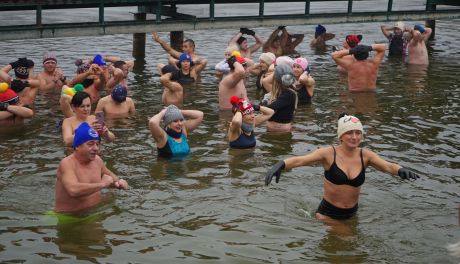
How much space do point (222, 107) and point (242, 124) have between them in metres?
3.07

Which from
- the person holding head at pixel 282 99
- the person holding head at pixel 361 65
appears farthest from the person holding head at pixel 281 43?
the person holding head at pixel 282 99

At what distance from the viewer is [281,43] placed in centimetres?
2088

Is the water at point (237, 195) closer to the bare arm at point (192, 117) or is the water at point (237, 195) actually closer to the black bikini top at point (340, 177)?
the bare arm at point (192, 117)

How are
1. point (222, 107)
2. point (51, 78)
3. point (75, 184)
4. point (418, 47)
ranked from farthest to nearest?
1. point (418, 47)
2. point (51, 78)
3. point (222, 107)
4. point (75, 184)

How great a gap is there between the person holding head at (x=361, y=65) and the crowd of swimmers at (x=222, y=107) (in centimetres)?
2

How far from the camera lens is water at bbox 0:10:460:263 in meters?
8.27

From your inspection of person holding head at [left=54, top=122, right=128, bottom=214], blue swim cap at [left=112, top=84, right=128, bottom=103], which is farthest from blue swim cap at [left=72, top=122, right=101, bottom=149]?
blue swim cap at [left=112, top=84, right=128, bottom=103]

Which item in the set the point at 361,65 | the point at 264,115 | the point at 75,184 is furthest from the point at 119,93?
the point at 361,65

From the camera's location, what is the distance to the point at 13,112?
1288cm

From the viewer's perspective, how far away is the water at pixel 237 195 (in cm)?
827

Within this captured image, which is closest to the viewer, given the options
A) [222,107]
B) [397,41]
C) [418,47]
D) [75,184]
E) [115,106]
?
[75,184]

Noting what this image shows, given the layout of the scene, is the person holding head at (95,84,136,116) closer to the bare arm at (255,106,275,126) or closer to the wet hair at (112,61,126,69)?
the wet hair at (112,61,126,69)

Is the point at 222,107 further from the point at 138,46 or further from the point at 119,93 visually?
the point at 138,46

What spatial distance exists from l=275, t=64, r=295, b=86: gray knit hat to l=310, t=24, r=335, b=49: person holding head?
32.8 ft
